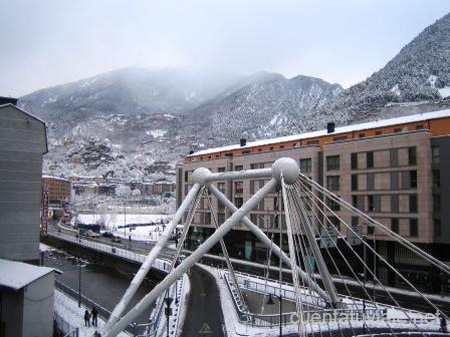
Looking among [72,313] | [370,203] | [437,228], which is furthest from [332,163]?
[72,313]

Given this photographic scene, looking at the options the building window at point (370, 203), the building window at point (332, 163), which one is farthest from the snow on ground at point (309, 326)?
the building window at point (332, 163)

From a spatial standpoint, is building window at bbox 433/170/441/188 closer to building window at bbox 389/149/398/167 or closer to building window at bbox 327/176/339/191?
building window at bbox 389/149/398/167

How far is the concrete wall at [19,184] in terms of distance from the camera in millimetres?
46375

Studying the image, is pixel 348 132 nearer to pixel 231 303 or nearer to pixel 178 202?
pixel 231 303

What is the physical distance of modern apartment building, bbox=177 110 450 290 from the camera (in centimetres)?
5397

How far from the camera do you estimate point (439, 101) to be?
18700 centimetres

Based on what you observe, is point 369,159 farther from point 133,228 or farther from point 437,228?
point 133,228

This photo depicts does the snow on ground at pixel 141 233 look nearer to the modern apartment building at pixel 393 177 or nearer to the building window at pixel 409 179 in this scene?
the modern apartment building at pixel 393 177

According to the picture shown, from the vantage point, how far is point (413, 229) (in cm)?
5497

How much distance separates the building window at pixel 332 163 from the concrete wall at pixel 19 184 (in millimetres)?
36982

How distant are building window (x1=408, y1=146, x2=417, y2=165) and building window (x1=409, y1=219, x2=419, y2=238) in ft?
21.5

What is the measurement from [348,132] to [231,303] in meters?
34.8

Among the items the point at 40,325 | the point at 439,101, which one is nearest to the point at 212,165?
the point at 40,325

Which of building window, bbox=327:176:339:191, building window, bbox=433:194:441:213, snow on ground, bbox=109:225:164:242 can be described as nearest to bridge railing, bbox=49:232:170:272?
snow on ground, bbox=109:225:164:242
